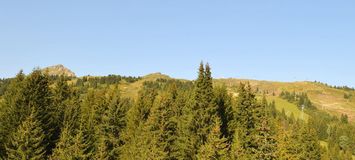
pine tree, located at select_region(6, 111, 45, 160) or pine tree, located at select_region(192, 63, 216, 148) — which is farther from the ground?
pine tree, located at select_region(192, 63, 216, 148)

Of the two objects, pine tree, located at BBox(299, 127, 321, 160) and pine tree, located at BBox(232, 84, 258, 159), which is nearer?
pine tree, located at BBox(232, 84, 258, 159)

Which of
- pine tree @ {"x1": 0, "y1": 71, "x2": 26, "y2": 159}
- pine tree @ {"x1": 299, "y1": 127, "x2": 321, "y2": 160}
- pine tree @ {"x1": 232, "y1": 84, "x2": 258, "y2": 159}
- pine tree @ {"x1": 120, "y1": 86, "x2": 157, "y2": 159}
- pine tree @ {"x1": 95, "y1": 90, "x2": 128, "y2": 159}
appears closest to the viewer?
pine tree @ {"x1": 0, "y1": 71, "x2": 26, "y2": 159}

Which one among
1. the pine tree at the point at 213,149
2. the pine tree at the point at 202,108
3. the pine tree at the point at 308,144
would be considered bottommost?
the pine tree at the point at 308,144

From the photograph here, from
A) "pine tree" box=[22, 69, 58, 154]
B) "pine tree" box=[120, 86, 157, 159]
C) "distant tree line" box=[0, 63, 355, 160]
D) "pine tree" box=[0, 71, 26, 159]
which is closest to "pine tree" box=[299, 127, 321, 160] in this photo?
"distant tree line" box=[0, 63, 355, 160]

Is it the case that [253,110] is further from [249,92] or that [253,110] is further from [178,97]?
[178,97]

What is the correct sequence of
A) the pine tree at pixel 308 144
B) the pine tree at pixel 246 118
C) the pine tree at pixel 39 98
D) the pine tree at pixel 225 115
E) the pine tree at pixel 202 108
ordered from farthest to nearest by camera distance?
the pine tree at pixel 308 144 < the pine tree at pixel 225 115 < the pine tree at pixel 246 118 < the pine tree at pixel 202 108 < the pine tree at pixel 39 98

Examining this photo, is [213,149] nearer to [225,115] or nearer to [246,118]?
[246,118]

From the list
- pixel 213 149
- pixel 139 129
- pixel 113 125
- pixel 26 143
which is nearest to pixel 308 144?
pixel 139 129

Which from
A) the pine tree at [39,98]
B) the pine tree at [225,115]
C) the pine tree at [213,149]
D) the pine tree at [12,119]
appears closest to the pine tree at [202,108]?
the pine tree at [225,115]

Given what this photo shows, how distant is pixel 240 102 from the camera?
69562mm

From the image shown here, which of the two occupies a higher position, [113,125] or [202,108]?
[202,108]

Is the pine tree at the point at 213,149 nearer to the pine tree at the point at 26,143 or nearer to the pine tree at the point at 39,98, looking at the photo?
the pine tree at the point at 26,143

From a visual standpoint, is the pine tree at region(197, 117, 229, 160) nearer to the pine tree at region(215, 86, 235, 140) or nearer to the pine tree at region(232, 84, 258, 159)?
the pine tree at region(215, 86, 235, 140)

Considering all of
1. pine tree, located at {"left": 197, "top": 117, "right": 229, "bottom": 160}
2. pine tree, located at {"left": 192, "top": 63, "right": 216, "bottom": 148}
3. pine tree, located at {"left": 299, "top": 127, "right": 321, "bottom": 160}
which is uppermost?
pine tree, located at {"left": 192, "top": 63, "right": 216, "bottom": 148}
